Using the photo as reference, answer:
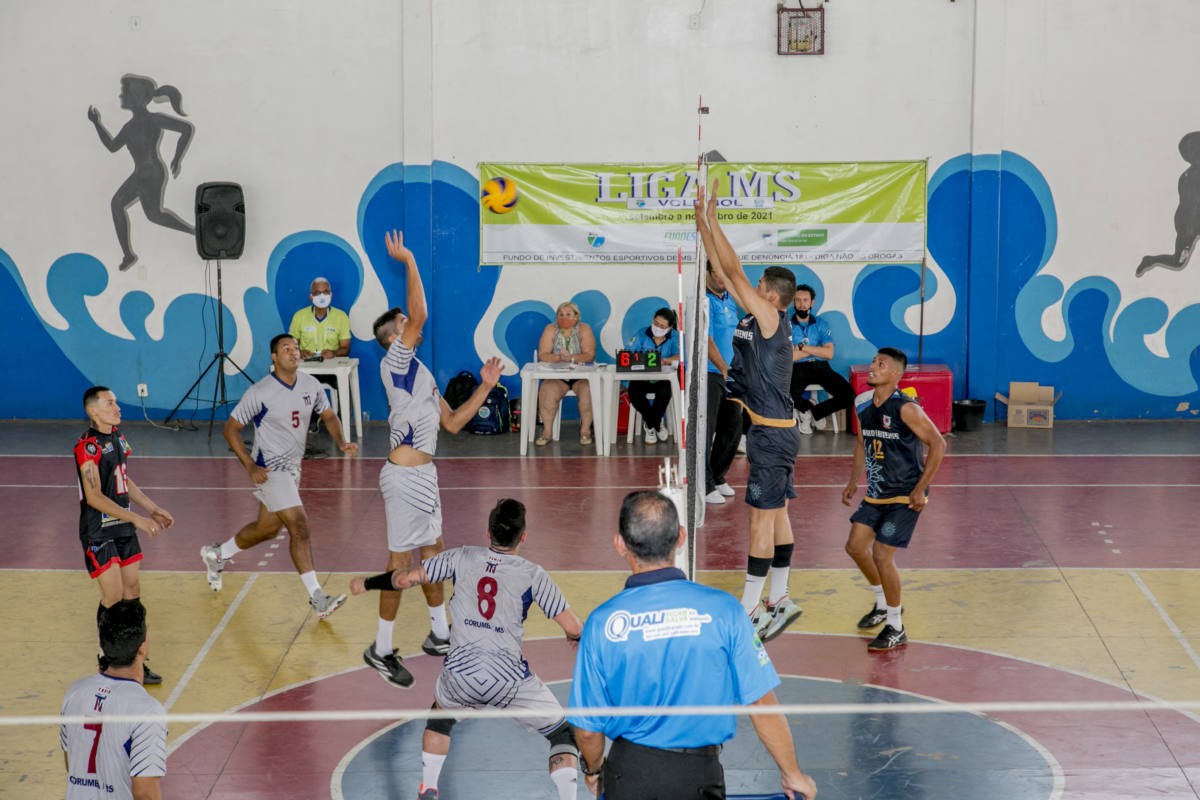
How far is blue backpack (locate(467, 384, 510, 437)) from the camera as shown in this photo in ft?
56.5

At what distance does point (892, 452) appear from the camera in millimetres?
9086

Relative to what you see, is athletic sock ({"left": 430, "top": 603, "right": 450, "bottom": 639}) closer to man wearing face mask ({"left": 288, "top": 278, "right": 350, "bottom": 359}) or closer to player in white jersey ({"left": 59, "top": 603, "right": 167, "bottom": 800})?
player in white jersey ({"left": 59, "top": 603, "right": 167, "bottom": 800})

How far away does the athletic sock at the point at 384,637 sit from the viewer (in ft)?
28.6

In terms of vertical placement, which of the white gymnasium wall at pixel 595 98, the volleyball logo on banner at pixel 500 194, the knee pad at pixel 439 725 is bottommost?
the knee pad at pixel 439 725

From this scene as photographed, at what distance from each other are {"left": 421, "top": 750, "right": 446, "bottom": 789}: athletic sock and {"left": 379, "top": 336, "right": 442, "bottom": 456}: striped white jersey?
2.54m

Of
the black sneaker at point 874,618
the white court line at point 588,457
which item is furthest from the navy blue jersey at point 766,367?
the white court line at point 588,457

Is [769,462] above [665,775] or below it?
above

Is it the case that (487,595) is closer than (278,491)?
Yes

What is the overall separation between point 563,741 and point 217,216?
1205 cm

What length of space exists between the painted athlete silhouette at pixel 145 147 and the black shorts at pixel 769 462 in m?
10.9

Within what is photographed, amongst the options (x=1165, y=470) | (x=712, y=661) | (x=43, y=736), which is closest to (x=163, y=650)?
(x=43, y=736)

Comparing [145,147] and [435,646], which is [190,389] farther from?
[435,646]

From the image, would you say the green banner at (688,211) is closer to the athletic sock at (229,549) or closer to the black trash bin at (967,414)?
the black trash bin at (967,414)

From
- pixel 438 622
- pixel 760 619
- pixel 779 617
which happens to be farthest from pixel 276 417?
pixel 779 617
